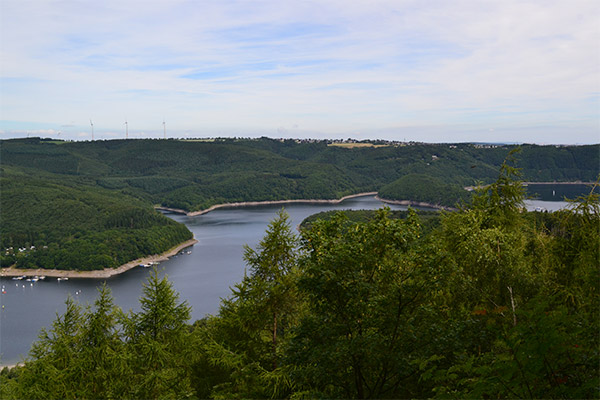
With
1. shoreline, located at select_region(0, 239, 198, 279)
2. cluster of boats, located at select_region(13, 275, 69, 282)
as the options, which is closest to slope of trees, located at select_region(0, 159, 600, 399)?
shoreline, located at select_region(0, 239, 198, 279)

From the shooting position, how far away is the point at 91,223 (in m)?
101

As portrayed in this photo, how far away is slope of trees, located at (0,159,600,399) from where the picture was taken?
412 cm

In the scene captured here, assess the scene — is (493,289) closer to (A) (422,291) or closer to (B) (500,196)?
(A) (422,291)

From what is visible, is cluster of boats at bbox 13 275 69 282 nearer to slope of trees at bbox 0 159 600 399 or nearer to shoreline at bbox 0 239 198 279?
shoreline at bbox 0 239 198 279

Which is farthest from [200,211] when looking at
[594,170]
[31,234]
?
[594,170]

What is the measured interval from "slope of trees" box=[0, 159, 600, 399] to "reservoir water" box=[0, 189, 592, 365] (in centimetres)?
2462

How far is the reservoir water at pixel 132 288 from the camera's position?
163ft

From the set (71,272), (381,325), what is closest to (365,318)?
(381,325)

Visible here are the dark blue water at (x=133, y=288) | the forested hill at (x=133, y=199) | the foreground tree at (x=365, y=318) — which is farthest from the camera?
the forested hill at (x=133, y=199)

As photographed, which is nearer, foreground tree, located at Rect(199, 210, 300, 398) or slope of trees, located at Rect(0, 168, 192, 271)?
foreground tree, located at Rect(199, 210, 300, 398)

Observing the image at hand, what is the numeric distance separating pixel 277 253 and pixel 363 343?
195 inches

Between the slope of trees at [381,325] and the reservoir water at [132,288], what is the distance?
80.8 ft

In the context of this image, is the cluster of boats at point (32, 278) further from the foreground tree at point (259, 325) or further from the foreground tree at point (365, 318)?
the foreground tree at point (365, 318)

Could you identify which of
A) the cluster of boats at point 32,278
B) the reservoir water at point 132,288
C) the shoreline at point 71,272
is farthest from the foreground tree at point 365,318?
the cluster of boats at point 32,278
